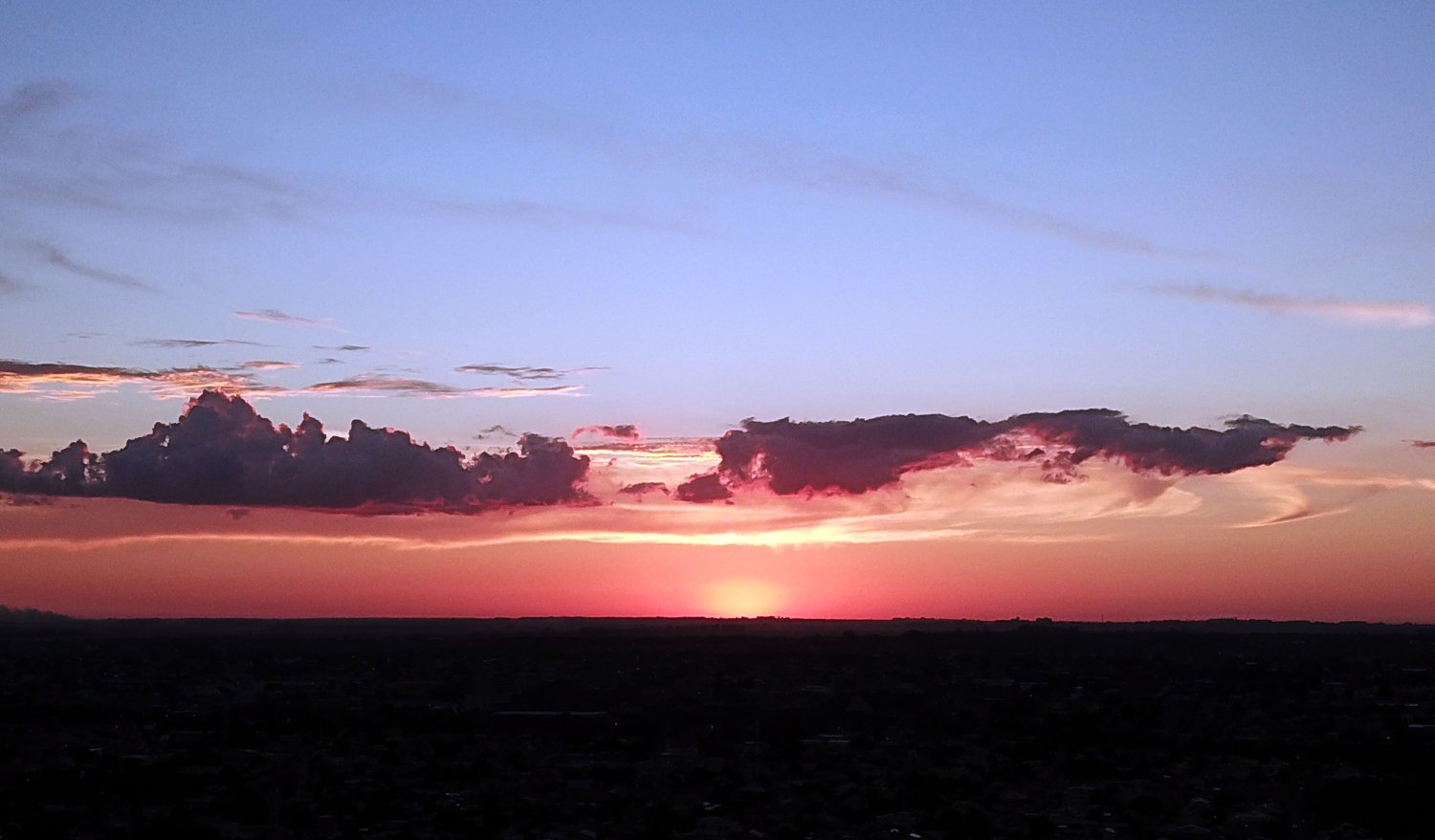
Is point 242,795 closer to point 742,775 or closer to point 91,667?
point 742,775

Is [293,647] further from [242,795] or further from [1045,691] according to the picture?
[242,795]

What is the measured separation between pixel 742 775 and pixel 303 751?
18372mm

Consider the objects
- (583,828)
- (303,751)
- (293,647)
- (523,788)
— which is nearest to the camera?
(583,828)

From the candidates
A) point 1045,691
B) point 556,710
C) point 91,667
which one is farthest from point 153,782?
point 91,667

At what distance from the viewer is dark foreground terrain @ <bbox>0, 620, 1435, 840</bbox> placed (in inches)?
1490

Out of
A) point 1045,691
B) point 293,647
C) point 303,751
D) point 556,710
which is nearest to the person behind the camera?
point 303,751

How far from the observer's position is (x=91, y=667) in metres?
118

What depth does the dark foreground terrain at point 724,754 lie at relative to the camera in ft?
124

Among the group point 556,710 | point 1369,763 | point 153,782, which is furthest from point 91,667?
point 1369,763

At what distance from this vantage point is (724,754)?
52.4 m

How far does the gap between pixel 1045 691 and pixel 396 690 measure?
3967 cm

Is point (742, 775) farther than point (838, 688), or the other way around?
point (838, 688)

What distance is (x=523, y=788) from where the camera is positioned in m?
43.6

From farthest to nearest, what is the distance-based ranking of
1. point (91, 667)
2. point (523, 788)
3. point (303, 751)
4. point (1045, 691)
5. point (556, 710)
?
1. point (91, 667)
2. point (1045, 691)
3. point (556, 710)
4. point (303, 751)
5. point (523, 788)
